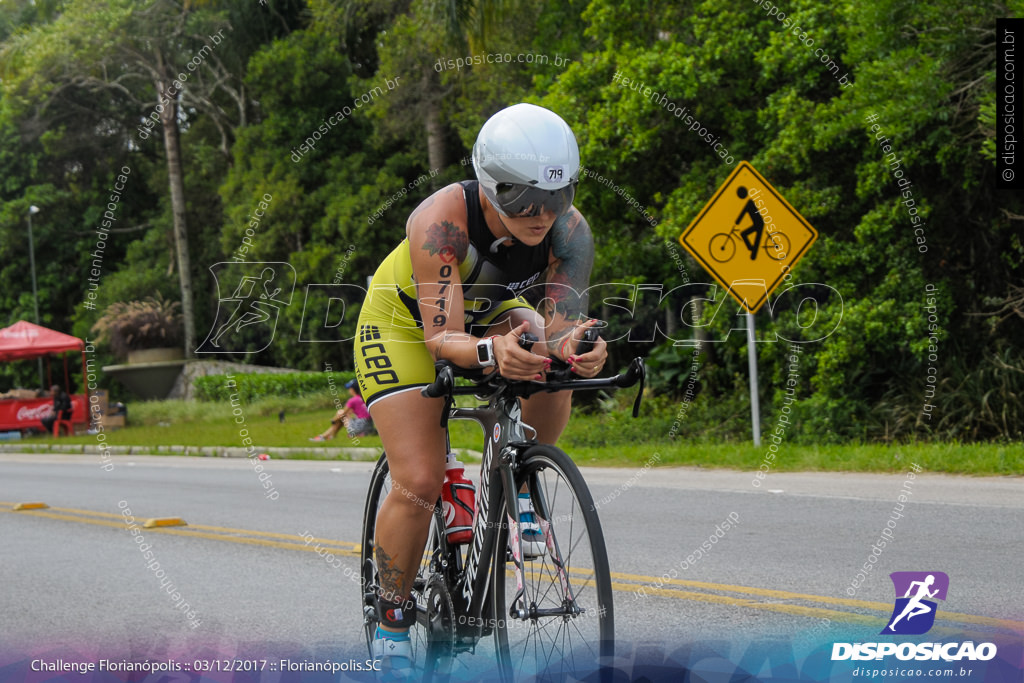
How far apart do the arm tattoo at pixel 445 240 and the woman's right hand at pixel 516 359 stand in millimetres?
430

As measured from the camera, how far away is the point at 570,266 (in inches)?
148

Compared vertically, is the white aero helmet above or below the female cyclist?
above

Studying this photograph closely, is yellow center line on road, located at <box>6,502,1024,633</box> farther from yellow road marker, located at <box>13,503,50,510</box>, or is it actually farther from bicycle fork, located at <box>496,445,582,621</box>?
yellow road marker, located at <box>13,503,50,510</box>

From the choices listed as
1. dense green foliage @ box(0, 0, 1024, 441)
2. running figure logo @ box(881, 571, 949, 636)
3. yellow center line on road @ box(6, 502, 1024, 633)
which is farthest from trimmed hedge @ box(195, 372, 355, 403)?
running figure logo @ box(881, 571, 949, 636)

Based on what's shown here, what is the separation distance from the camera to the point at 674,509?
350 inches

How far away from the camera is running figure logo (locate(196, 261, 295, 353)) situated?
29.8m

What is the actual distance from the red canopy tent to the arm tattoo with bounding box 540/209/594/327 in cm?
2732

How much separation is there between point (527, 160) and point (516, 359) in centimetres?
61

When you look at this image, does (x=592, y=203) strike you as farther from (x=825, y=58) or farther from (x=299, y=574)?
(x=299, y=574)

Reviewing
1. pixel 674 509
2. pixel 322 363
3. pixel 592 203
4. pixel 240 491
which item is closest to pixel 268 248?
pixel 322 363

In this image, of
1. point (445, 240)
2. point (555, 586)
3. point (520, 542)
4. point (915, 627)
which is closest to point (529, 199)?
point (445, 240)

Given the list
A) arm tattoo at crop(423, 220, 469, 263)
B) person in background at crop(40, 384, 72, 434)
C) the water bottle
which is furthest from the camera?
person in background at crop(40, 384, 72, 434)

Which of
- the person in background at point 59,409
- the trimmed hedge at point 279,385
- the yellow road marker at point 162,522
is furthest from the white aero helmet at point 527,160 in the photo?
the person in background at point 59,409

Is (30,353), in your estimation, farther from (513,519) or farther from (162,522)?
(513,519)
